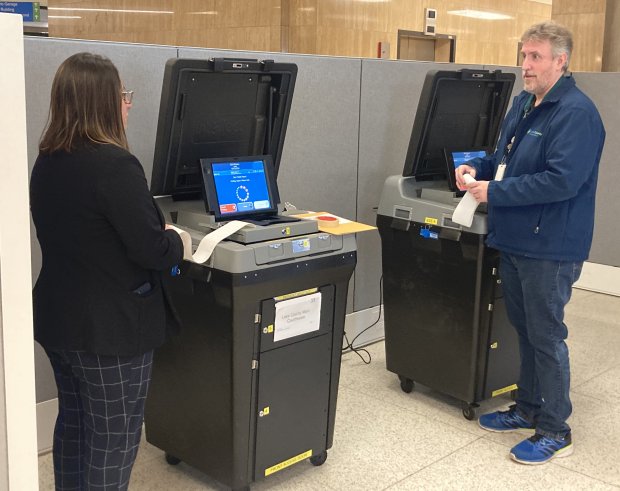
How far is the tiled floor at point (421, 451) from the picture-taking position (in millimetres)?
2836

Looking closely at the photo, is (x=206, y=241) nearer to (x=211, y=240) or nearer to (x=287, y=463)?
(x=211, y=240)

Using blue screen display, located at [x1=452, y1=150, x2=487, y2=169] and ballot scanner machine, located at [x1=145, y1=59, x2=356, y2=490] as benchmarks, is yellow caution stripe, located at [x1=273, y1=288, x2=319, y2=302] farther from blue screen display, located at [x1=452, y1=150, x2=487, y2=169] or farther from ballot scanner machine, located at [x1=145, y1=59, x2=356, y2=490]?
blue screen display, located at [x1=452, y1=150, x2=487, y2=169]

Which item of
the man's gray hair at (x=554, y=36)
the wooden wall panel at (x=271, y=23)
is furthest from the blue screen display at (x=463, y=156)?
the wooden wall panel at (x=271, y=23)

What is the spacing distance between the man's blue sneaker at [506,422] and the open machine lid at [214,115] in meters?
1.43

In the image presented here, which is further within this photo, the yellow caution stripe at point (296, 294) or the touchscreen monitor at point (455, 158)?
the touchscreen monitor at point (455, 158)

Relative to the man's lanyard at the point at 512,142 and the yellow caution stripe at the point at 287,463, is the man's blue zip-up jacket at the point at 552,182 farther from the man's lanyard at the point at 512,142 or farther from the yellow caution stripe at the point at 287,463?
the yellow caution stripe at the point at 287,463

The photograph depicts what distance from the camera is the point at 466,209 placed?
10.0 feet

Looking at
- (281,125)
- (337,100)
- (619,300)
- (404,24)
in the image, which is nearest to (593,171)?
(281,125)

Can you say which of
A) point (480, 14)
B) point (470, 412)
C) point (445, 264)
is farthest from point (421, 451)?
point (480, 14)

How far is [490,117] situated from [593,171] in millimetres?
918

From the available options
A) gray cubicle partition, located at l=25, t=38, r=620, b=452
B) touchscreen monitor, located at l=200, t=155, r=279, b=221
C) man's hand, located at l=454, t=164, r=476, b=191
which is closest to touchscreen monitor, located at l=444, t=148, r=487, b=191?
man's hand, located at l=454, t=164, r=476, b=191

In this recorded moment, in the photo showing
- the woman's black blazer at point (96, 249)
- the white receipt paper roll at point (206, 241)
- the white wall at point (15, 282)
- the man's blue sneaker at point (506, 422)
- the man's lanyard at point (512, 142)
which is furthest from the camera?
the man's blue sneaker at point (506, 422)

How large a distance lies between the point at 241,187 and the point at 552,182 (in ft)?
3.59

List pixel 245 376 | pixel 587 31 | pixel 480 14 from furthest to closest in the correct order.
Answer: pixel 480 14
pixel 587 31
pixel 245 376
